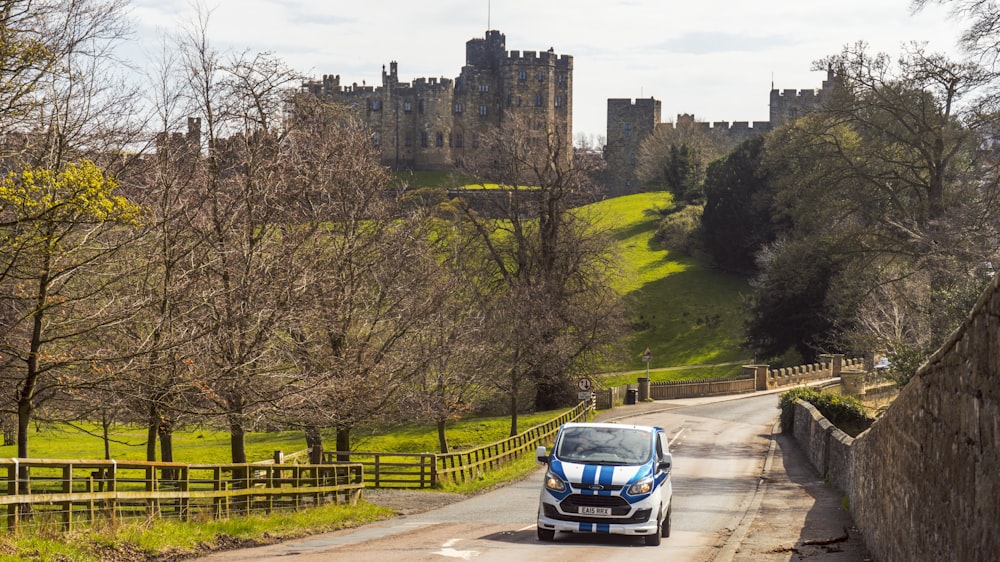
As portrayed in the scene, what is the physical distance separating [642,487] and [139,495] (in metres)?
7.37

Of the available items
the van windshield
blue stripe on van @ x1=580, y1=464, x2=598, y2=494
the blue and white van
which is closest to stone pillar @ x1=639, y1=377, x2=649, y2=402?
the van windshield

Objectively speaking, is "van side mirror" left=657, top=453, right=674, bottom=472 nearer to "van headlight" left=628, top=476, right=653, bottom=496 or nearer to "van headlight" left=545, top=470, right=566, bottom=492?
"van headlight" left=628, top=476, right=653, bottom=496

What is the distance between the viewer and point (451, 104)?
132500 mm

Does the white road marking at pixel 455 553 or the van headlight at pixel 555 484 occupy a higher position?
the van headlight at pixel 555 484

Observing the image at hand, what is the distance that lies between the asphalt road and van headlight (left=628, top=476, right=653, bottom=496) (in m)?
0.85

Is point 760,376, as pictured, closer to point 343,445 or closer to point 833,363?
point 833,363

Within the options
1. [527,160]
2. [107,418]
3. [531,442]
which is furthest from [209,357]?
[527,160]

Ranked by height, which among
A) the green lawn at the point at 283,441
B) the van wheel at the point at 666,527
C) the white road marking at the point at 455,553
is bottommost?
the green lawn at the point at 283,441

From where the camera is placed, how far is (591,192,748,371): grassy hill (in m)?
76.8

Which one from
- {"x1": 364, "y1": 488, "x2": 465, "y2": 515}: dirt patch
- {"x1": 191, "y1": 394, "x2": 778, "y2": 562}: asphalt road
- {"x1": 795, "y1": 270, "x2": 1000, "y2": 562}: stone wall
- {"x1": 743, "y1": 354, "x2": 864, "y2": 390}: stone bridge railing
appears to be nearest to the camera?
{"x1": 795, "y1": 270, "x2": 1000, "y2": 562}: stone wall

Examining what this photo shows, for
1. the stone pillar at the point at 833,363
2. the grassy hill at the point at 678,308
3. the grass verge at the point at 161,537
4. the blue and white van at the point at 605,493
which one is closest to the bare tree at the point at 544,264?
the grassy hill at the point at 678,308

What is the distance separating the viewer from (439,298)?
35.2m

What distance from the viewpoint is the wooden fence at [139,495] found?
1315 cm

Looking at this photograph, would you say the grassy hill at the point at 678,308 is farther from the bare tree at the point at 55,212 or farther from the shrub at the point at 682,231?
the bare tree at the point at 55,212
